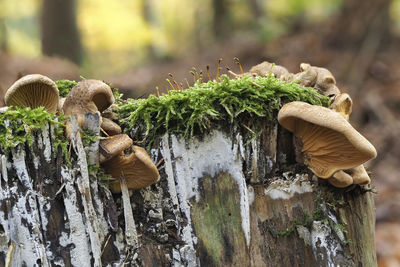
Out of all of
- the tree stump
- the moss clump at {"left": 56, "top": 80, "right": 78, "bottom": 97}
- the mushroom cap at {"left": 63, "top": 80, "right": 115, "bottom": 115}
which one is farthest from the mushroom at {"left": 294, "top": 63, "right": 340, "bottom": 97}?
the moss clump at {"left": 56, "top": 80, "right": 78, "bottom": 97}

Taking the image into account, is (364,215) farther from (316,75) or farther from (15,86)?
(15,86)

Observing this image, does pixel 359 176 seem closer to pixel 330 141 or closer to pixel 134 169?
pixel 330 141

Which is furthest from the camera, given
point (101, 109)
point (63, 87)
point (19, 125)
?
point (63, 87)

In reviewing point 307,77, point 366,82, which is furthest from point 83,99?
point 366,82

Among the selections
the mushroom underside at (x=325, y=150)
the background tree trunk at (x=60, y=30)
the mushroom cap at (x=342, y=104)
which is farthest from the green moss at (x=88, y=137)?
the background tree trunk at (x=60, y=30)

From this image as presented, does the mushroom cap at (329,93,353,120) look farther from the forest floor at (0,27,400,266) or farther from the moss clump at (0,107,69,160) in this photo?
the forest floor at (0,27,400,266)

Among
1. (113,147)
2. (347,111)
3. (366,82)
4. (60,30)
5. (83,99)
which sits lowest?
(113,147)
